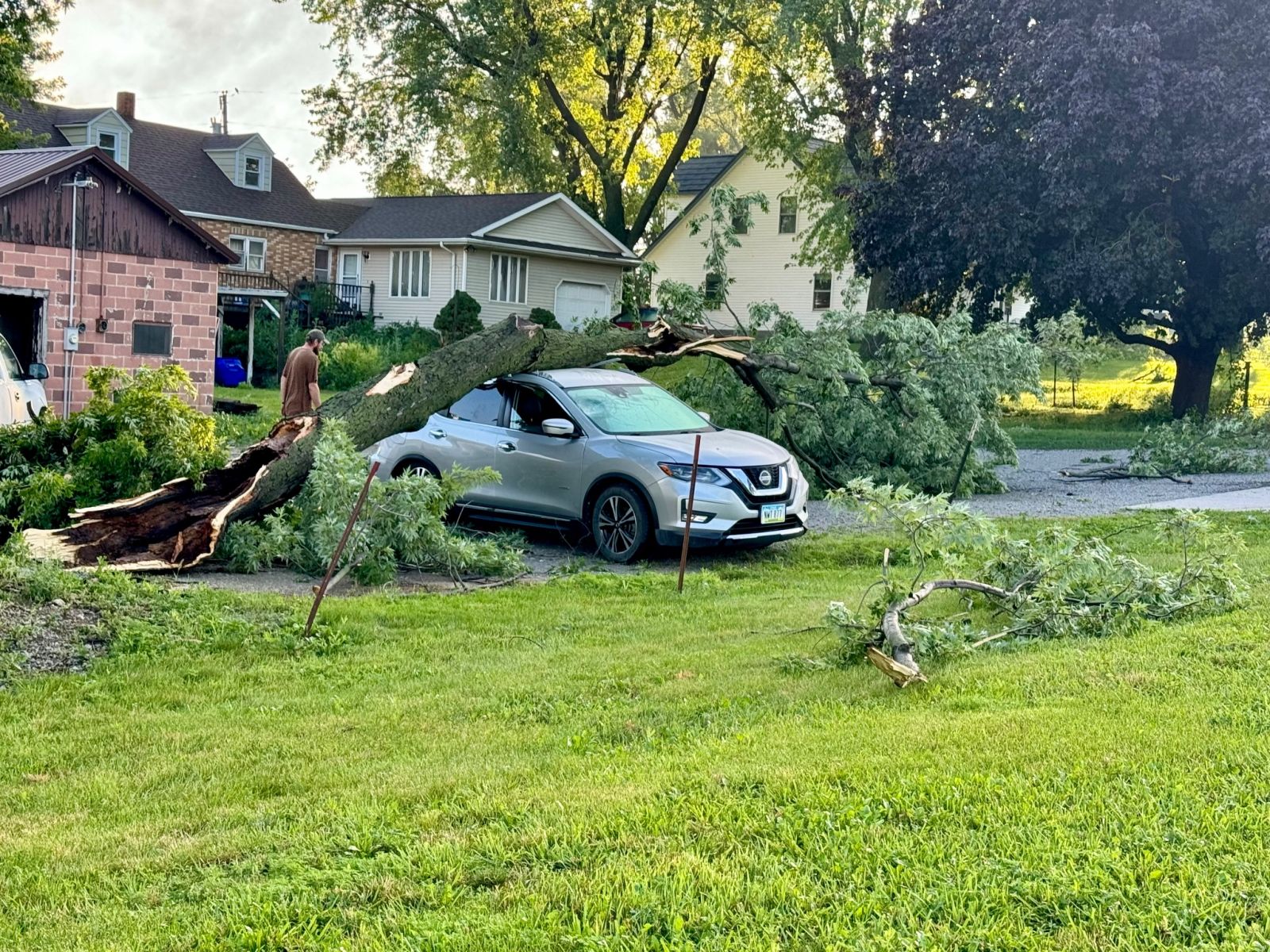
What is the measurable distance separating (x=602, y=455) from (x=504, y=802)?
285 inches

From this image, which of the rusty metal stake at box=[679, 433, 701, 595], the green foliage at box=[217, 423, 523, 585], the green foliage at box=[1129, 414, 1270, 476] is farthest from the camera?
the green foliage at box=[1129, 414, 1270, 476]

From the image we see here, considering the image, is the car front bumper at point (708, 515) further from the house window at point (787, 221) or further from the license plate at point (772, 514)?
the house window at point (787, 221)

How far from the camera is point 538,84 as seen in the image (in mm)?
43062

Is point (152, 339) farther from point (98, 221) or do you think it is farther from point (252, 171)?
point (252, 171)

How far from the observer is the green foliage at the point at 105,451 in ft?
37.7

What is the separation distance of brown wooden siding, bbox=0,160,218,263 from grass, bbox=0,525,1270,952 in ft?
49.6

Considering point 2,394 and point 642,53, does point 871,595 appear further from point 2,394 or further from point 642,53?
point 642,53

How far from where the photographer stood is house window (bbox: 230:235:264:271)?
142 ft

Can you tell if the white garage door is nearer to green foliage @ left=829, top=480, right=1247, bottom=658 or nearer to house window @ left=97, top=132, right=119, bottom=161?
house window @ left=97, top=132, right=119, bottom=161

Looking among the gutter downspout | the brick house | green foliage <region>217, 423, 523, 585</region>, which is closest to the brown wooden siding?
the brick house

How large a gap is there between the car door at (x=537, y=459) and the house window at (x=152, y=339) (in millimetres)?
12050

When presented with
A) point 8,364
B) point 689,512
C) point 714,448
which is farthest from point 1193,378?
point 8,364

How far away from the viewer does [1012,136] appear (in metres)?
27.3

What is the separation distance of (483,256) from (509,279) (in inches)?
50.4
